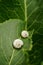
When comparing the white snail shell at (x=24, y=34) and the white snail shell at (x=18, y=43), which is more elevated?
the white snail shell at (x=24, y=34)

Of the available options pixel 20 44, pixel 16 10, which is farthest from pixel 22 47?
pixel 16 10

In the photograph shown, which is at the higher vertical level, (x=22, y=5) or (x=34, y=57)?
(x=22, y=5)

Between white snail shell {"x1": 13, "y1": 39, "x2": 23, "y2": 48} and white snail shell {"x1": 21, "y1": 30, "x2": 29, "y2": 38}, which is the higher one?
white snail shell {"x1": 21, "y1": 30, "x2": 29, "y2": 38}

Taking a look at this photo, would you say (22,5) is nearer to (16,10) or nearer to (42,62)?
(16,10)

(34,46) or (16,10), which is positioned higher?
(16,10)

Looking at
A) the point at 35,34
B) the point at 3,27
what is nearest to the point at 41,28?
the point at 35,34

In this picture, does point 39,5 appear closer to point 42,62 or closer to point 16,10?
point 16,10
